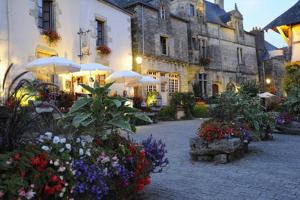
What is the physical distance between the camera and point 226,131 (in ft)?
20.0

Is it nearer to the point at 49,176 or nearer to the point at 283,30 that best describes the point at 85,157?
the point at 49,176

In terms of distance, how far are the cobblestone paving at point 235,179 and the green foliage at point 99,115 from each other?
0.99 metres

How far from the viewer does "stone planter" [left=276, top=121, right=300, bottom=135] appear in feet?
32.1

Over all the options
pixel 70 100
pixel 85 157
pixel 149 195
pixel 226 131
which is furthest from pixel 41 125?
pixel 70 100

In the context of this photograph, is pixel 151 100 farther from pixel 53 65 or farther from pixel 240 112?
pixel 240 112

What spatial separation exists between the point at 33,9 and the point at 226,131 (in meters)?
11.4

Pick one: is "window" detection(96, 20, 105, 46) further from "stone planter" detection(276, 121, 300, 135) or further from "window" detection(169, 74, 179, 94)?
"stone planter" detection(276, 121, 300, 135)

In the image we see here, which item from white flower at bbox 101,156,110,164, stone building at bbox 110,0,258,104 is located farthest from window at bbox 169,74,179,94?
white flower at bbox 101,156,110,164

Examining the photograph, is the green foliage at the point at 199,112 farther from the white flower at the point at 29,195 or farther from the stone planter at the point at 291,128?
the white flower at the point at 29,195

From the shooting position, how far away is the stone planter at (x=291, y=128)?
386 inches

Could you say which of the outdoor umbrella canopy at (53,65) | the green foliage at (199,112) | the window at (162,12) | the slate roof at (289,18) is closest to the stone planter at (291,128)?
the slate roof at (289,18)

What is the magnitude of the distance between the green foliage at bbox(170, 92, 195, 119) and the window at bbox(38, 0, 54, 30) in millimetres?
7055

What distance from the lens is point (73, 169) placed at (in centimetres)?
280

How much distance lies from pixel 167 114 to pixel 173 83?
7.67 meters
